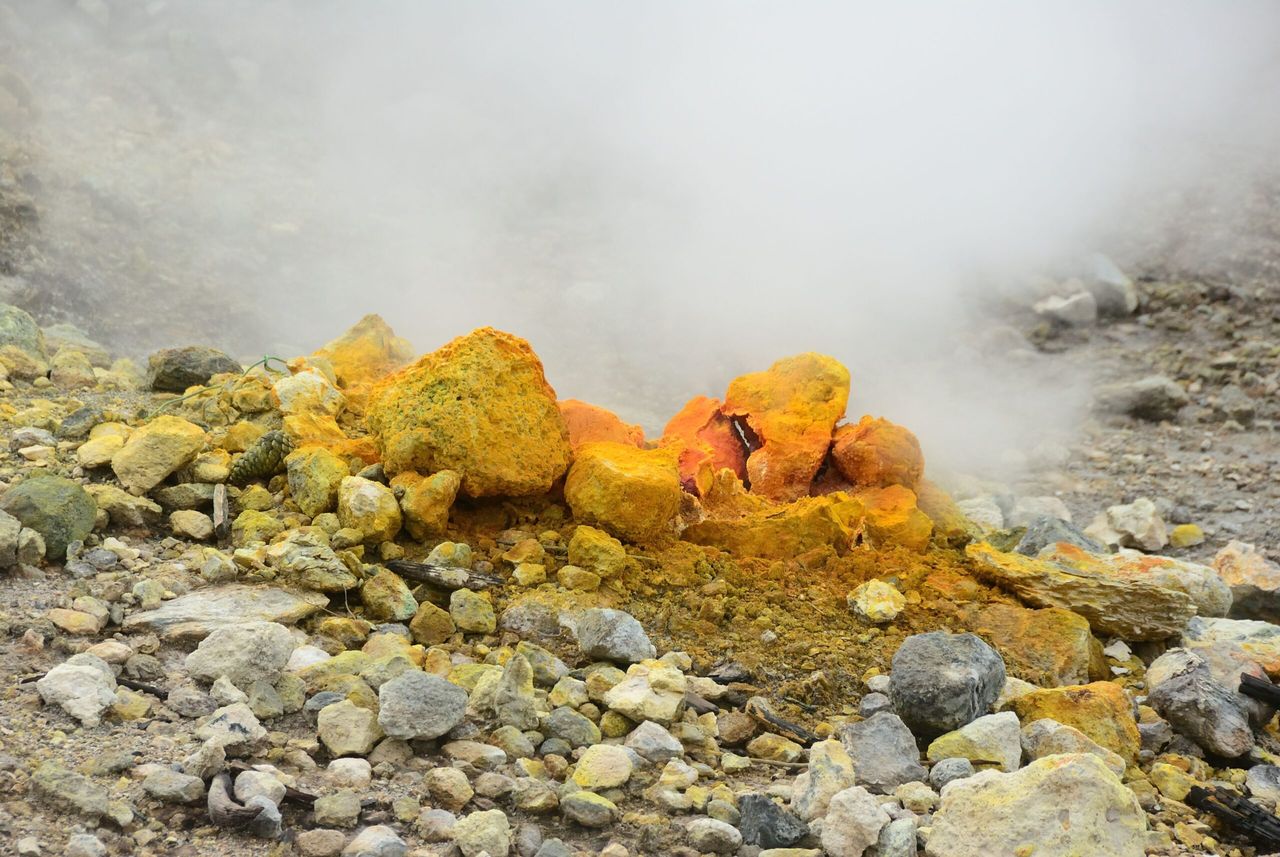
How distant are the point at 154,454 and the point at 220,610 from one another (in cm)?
73

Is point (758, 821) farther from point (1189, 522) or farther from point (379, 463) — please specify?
point (1189, 522)

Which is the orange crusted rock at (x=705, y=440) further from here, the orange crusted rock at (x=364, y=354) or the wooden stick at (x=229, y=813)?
the wooden stick at (x=229, y=813)

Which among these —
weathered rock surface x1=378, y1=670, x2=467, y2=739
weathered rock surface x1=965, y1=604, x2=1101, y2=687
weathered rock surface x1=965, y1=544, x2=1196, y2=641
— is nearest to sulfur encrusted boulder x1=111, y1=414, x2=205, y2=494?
weathered rock surface x1=378, y1=670, x2=467, y2=739

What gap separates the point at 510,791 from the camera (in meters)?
1.84

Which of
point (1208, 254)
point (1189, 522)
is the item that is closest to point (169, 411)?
point (1189, 522)

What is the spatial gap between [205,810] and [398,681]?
444 millimetres

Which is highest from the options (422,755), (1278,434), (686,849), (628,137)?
(628,137)

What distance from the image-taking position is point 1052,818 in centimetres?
169

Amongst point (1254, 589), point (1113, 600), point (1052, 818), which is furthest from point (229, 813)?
point (1254, 589)

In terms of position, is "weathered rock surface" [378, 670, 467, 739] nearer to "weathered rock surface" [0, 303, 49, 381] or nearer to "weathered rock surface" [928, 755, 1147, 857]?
"weathered rock surface" [928, 755, 1147, 857]

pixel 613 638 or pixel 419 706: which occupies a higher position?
pixel 613 638

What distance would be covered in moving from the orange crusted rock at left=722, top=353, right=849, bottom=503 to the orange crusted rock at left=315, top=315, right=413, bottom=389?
55.2 inches

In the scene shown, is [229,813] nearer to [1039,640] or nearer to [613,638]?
[613,638]

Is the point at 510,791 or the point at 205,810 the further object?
the point at 510,791
